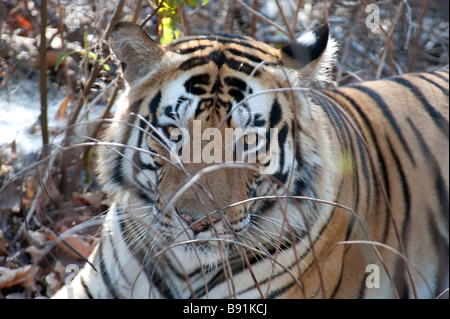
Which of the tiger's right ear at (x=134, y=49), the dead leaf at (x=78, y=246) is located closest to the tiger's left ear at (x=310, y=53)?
the tiger's right ear at (x=134, y=49)

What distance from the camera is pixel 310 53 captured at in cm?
206

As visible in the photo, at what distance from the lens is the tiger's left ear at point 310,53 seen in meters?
2.04

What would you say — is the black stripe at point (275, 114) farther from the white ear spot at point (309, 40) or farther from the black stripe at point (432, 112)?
the black stripe at point (432, 112)

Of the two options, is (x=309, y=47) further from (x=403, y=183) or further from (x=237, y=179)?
(x=403, y=183)

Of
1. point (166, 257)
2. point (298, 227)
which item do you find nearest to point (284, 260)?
point (298, 227)

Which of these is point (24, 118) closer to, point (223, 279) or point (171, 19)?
point (171, 19)

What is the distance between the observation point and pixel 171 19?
261 cm

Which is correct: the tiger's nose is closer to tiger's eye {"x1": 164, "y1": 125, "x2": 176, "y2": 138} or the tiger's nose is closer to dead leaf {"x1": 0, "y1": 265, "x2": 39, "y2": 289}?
tiger's eye {"x1": 164, "y1": 125, "x2": 176, "y2": 138}

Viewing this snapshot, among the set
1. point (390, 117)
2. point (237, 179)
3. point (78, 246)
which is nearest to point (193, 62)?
point (237, 179)

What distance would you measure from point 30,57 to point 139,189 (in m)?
1.99

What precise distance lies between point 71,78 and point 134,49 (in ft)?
6.07

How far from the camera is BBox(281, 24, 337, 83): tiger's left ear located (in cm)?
204

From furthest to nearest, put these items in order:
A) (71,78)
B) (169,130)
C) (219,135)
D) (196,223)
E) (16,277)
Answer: (71,78) < (16,277) < (169,130) < (219,135) < (196,223)

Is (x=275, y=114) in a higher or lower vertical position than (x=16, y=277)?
higher
